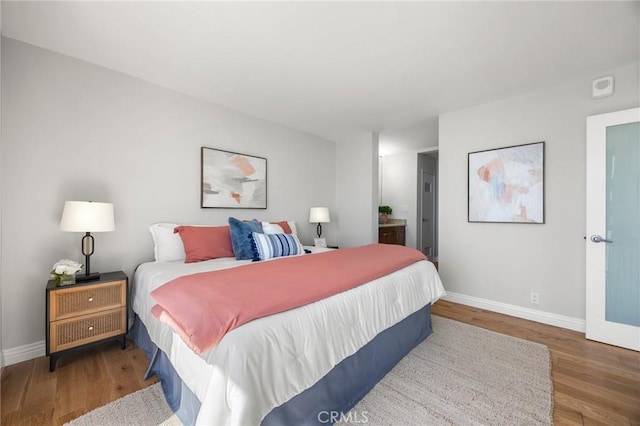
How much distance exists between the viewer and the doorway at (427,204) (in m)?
5.92

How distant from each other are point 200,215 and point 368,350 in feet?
7.66

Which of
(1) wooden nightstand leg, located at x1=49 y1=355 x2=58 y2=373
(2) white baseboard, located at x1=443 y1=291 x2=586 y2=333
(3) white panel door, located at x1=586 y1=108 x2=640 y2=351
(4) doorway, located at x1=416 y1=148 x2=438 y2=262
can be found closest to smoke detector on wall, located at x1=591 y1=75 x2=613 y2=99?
(3) white panel door, located at x1=586 y1=108 x2=640 y2=351

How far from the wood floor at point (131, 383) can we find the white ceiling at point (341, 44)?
248cm

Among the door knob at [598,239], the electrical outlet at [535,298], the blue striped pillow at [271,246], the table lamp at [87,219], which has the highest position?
the table lamp at [87,219]

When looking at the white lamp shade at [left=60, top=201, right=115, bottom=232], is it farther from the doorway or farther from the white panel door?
the doorway

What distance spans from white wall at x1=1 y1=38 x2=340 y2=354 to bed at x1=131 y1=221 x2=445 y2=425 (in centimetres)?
73

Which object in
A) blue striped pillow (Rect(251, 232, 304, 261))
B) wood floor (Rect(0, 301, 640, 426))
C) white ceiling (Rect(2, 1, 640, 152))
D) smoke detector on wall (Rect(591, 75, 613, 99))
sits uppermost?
white ceiling (Rect(2, 1, 640, 152))

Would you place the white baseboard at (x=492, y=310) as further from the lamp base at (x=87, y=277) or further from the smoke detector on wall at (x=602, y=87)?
the smoke detector on wall at (x=602, y=87)

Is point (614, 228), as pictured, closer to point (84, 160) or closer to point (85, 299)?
point (85, 299)

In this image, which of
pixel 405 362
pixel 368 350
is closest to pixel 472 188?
pixel 405 362

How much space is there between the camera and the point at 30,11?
5.92ft

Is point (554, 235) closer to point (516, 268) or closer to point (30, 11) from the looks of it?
point (516, 268)

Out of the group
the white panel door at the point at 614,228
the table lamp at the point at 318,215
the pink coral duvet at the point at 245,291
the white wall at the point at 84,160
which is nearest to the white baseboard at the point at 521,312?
the white panel door at the point at 614,228

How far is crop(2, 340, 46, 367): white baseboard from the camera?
6.62 feet
